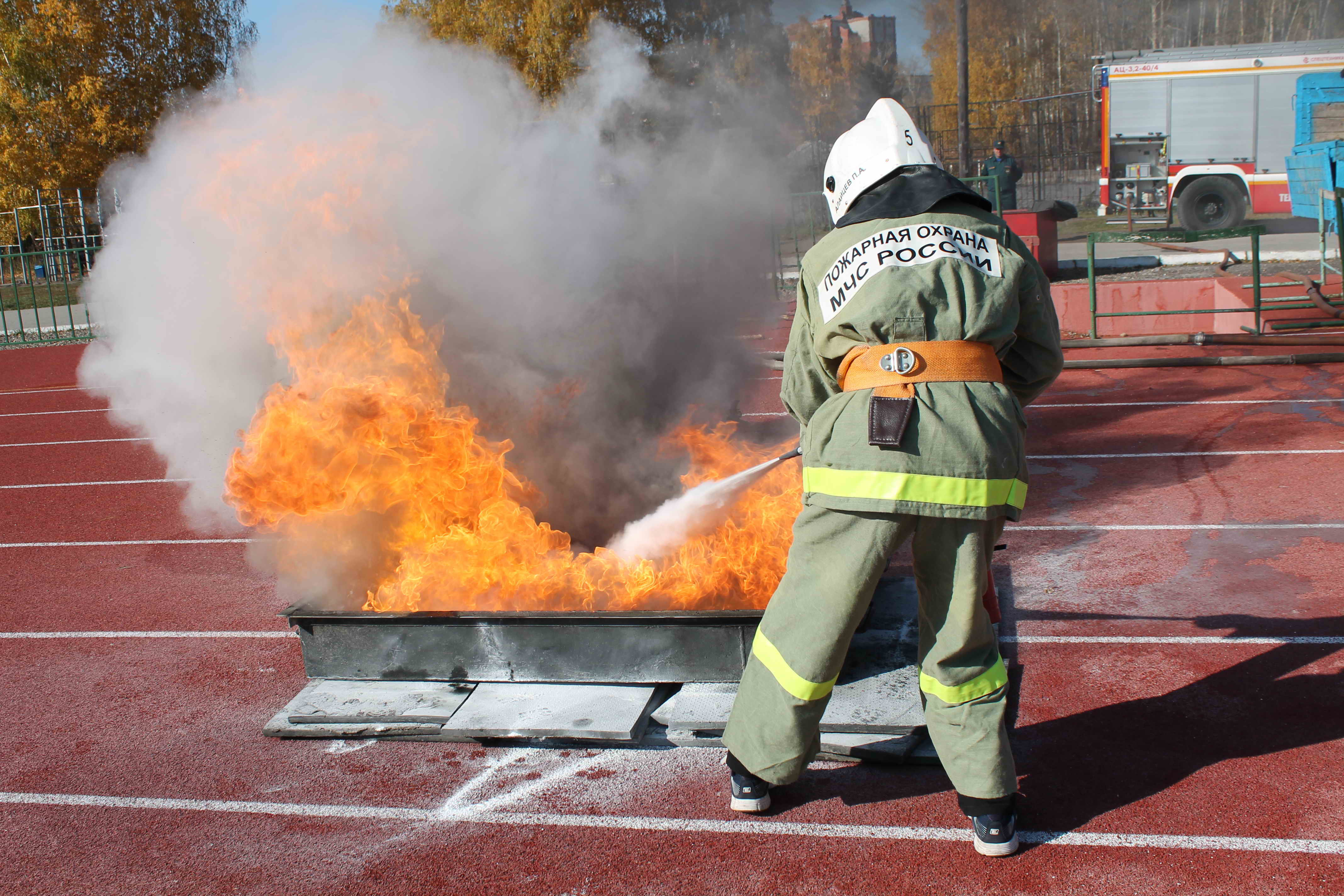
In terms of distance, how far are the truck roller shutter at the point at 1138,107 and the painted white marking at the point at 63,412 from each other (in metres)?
19.2

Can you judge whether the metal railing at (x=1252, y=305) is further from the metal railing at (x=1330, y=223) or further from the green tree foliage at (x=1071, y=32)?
the green tree foliage at (x=1071, y=32)

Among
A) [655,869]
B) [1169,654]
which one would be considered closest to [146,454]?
[655,869]

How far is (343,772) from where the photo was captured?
351 centimetres

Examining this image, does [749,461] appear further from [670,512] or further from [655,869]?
[655,869]

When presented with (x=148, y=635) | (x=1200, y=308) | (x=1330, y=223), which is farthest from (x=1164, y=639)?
(x=1330, y=223)

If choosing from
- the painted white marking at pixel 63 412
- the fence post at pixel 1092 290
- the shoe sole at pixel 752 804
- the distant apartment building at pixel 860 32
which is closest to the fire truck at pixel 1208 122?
the fence post at pixel 1092 290

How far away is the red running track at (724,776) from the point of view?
2.84 meters

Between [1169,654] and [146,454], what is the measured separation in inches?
338

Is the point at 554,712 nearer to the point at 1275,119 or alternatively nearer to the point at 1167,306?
the point at 1167,306

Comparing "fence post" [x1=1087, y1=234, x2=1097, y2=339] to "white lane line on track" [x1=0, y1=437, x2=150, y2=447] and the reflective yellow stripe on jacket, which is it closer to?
the reflective yellow stripe on jacket

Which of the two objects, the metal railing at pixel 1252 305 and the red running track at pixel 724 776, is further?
the metal railing at pixel 1252 305

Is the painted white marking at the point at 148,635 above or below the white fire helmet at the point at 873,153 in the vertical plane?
below

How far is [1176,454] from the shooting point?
6895 millimetres

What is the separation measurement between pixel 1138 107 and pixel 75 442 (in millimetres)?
19939
